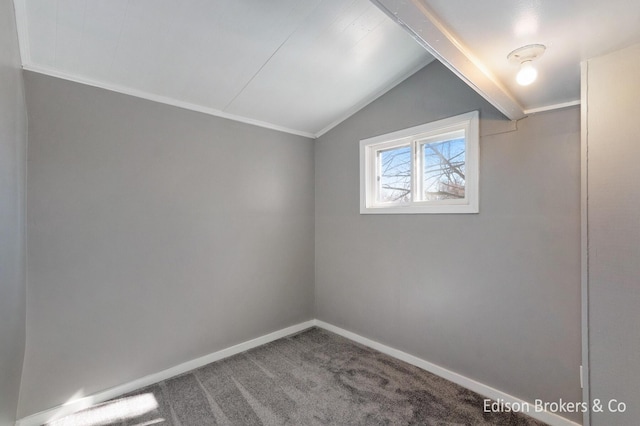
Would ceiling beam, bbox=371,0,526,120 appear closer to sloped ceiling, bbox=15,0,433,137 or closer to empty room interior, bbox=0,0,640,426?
empty room interior, bbox=0,0,640,426

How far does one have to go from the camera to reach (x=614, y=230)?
1.39m

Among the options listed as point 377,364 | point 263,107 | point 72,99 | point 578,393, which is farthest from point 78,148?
point 578,393

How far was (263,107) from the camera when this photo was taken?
9.04 ft

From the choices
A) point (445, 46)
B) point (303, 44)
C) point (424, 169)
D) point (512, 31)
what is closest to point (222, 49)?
point (303, 44)

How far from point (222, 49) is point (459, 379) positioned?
3.04 meters

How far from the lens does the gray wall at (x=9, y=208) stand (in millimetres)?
1124

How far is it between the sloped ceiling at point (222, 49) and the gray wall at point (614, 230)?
1.27 meters

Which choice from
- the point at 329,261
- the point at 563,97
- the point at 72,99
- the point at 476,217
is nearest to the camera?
the point at 563,97

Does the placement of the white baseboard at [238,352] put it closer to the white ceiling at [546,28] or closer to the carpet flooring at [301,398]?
the carpet flooring at [301,398]

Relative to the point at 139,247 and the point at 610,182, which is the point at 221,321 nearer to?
the point at 139,247

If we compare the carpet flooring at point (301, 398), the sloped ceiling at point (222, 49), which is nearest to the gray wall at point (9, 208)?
the sloped ceiling at point (222, 49)

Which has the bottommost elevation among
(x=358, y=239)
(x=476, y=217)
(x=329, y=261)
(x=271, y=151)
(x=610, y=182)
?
(x=329, y=261)

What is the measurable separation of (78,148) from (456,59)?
2474 mm

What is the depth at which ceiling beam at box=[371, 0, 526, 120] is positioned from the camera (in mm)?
1053
